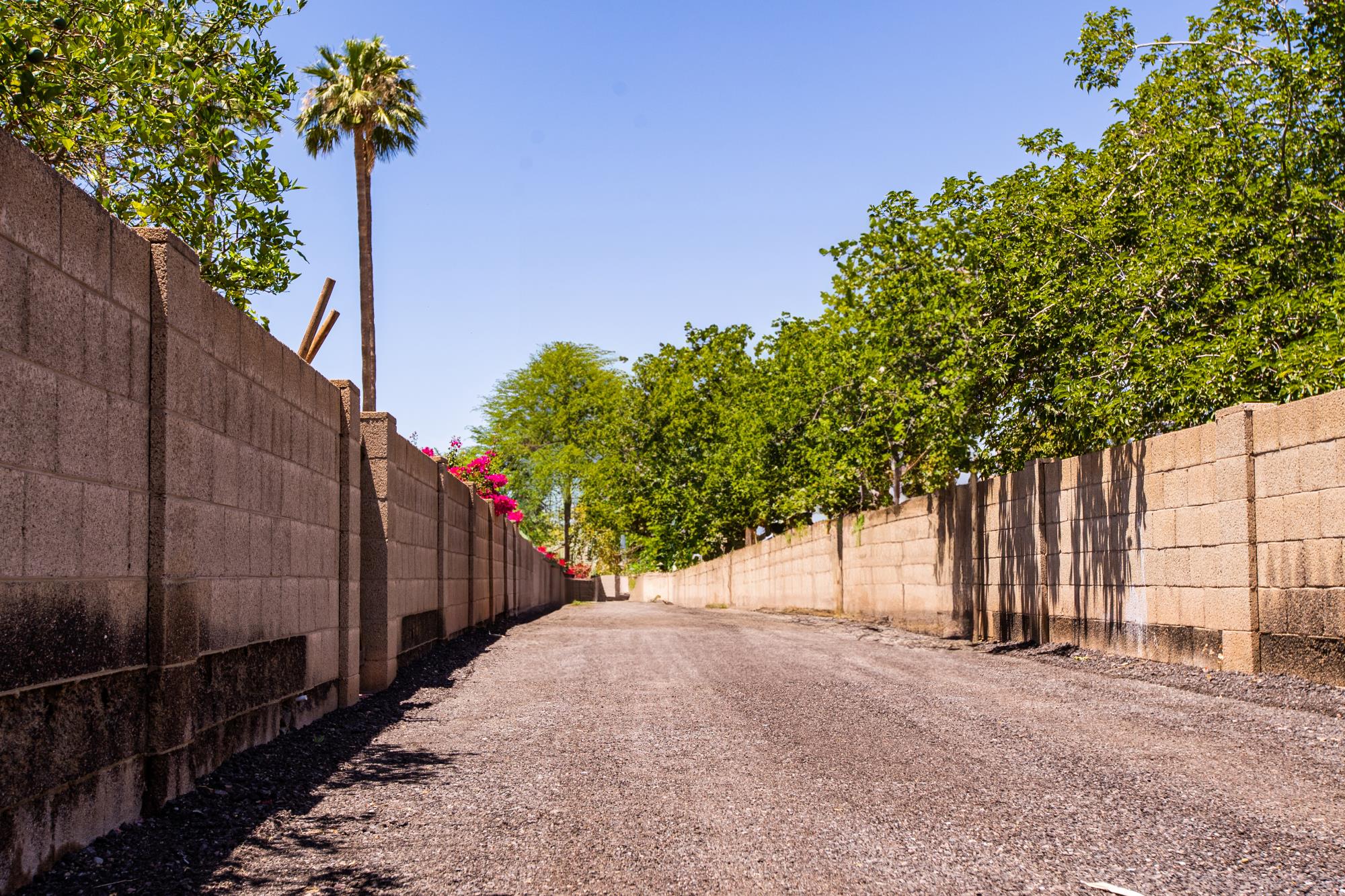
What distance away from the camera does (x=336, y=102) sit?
26.6m

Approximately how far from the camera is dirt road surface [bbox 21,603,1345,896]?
4219 millimetres

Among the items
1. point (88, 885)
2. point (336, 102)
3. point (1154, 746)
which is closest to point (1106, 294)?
point (1154, 746)

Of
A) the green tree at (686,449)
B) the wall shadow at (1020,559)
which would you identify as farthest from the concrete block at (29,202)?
the green tree at (686,449)

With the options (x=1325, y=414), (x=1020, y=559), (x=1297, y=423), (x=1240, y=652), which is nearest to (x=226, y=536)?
(x=1325, y=414)

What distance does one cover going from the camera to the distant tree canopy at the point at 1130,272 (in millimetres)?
12406

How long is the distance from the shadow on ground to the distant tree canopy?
918 cm

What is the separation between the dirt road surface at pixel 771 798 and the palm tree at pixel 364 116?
18.6m

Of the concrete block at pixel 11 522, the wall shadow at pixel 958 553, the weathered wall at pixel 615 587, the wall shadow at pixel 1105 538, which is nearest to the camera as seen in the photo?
the concrete block at pixel 11 522

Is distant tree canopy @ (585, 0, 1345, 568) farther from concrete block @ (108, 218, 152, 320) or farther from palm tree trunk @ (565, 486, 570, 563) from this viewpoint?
palm tree trunk @ (565, 486, 570, 563)

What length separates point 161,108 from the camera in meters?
7.92

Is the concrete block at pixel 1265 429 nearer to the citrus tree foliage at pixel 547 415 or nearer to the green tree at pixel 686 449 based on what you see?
the green tree at pixel 686 449

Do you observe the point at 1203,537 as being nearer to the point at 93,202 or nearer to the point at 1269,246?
the point at 1269,246

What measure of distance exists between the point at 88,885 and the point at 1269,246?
42.2 feet

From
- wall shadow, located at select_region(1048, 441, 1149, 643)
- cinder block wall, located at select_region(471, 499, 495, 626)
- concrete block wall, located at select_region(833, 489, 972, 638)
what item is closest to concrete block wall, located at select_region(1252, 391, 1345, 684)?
wall shadow, located at select_region(1048, 441, 1149, 643)
